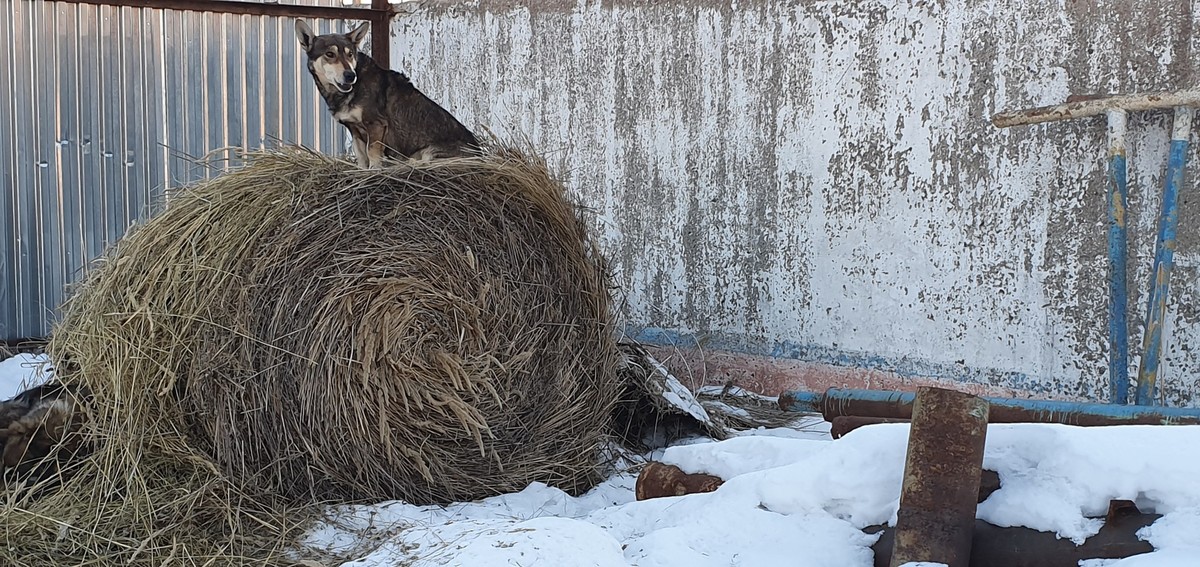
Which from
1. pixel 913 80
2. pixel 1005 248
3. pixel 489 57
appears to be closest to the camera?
pixel 1005 248

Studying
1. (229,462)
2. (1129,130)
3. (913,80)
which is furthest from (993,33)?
(229,462)

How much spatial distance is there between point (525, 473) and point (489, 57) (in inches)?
135

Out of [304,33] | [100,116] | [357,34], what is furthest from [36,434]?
[100,116]

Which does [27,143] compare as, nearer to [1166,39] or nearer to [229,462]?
[229,462]

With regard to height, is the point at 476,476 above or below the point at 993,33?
below

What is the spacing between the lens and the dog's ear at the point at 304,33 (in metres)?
5.17

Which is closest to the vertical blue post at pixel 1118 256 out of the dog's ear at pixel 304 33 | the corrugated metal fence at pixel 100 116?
the dog's ear at pixel 304 33

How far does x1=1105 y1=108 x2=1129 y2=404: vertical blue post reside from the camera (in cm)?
389

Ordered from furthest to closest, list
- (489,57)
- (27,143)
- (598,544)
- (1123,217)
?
(489,57), (27,143), (1123,217), (598,544)

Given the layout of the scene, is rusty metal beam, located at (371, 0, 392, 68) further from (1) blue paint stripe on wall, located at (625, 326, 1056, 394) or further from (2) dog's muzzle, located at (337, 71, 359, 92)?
(1) blue paint stripe on wall, located at (625, 326, 1056, 394)

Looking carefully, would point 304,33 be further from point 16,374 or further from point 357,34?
point 16,374

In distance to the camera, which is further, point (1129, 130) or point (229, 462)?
point (1129, 130)

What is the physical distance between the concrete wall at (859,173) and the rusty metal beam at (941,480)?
1884 mm

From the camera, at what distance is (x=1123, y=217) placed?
3906 mm
